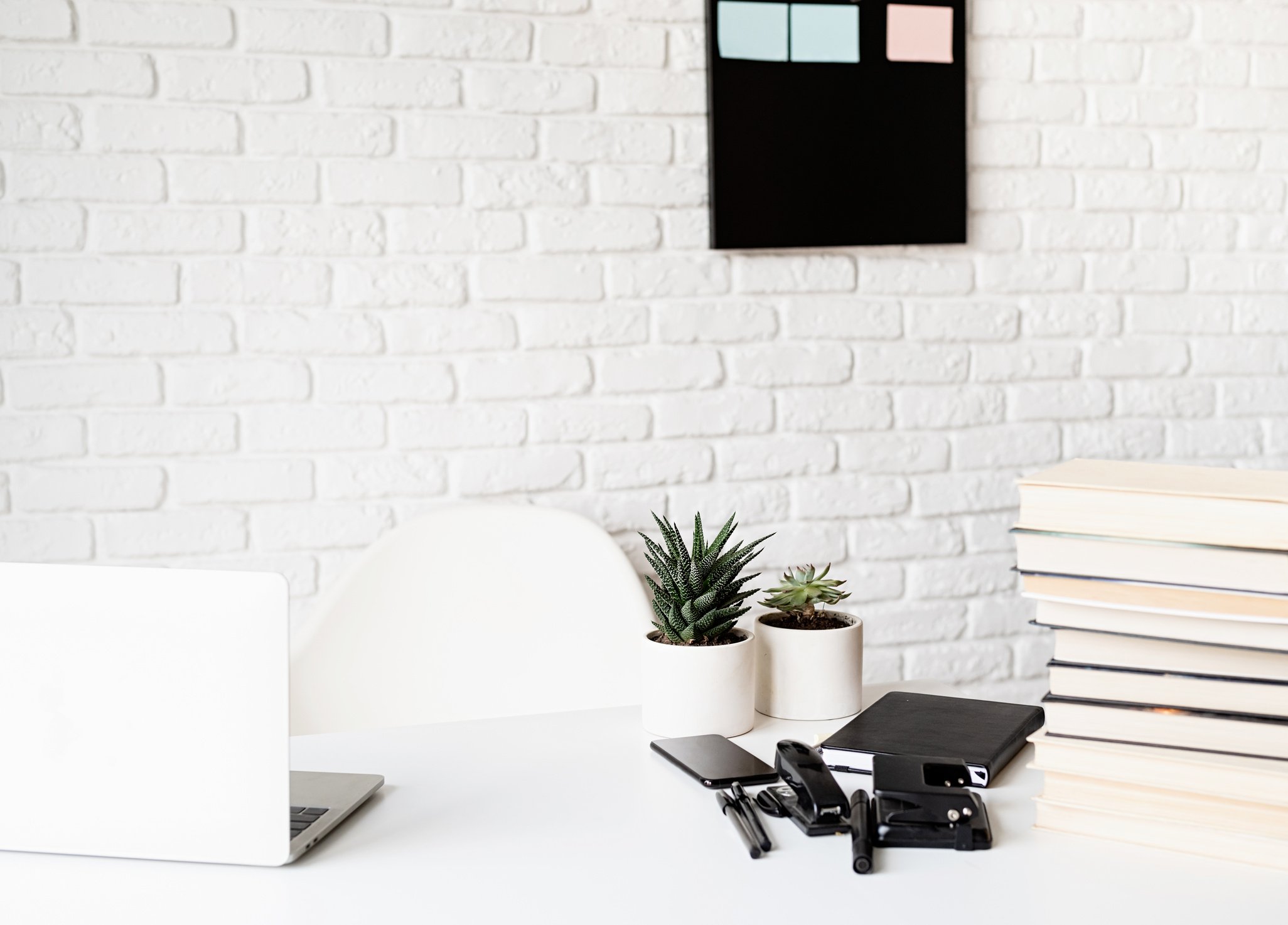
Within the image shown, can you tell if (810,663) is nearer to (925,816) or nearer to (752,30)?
(925,816)

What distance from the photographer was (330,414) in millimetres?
1848

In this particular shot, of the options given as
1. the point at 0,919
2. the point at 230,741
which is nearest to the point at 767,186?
the point at 230,741

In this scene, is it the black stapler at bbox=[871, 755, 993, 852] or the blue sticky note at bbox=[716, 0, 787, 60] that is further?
the blue sticky note at bbox=[716, 0, 787, 60]

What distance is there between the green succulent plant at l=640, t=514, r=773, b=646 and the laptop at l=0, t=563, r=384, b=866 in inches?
17.1

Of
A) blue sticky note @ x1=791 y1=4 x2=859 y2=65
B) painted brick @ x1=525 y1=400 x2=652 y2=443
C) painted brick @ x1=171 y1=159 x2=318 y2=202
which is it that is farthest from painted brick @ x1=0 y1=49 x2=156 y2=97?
blue sticky note @ x1=791 y1=4 x2=859 y2=65

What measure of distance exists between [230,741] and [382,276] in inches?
42.3

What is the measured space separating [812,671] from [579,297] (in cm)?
88

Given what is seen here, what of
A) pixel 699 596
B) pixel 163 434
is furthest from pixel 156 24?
pixel 699 596

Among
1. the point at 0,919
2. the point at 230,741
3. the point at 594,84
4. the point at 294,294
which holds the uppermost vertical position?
the point at 594,84

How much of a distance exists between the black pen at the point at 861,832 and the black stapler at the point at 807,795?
0.01 m

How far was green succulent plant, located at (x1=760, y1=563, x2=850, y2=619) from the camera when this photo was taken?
1.25 m

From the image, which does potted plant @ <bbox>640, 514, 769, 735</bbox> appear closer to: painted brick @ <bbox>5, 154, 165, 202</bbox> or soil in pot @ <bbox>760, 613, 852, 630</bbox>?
soil in pot @ <bbox>760, 613, 852, 630</bbox>

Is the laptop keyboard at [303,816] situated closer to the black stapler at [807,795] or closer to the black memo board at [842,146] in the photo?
the black stapler at [807,795]

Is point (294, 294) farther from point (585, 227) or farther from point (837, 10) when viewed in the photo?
point (837, 10)
